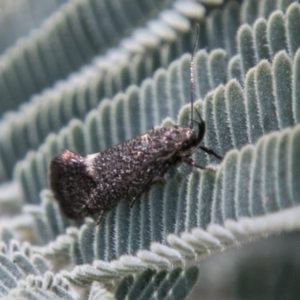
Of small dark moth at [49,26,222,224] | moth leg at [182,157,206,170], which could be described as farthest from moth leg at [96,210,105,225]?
moth leg at [182,157,206,170]

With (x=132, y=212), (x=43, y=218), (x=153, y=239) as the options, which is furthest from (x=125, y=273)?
(x=43, y=218)

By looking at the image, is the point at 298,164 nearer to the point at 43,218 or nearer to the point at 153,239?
the point at 153,239

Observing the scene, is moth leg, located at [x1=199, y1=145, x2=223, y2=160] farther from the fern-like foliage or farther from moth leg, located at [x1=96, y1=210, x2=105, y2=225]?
moth leg, located at [x1=96, y1=210, x2=105, y2=225]

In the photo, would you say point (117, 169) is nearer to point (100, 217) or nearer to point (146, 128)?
point (100, 217)

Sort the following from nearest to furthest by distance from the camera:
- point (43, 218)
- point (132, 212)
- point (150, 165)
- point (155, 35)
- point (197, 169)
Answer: point (197, 169) → point (132, 212) → point (150, 165) → point (43, 218) → point (155, 35)

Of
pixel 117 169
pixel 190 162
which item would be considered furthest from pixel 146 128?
pixel 190 162

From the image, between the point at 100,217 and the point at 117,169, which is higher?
the point at 117,169
